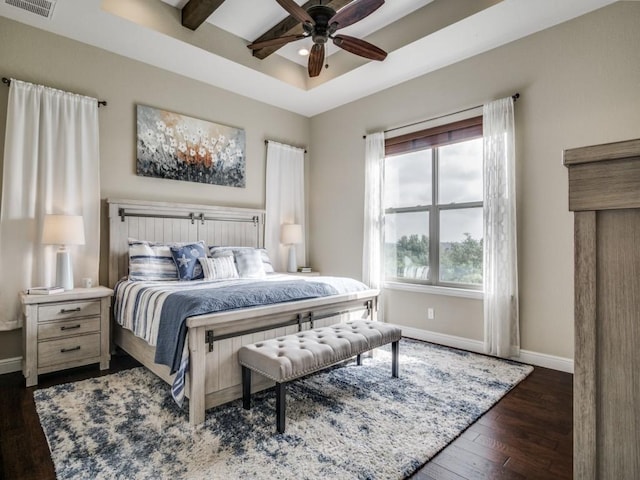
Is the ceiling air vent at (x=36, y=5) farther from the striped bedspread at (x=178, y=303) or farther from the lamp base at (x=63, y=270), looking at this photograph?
the striped bedspread at (x=178, y=303)

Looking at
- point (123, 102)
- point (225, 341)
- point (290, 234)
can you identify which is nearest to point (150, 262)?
point (225, 341)

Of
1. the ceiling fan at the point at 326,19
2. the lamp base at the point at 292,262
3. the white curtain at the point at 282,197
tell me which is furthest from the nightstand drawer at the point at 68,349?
the ceiling fan at the point at 326,19

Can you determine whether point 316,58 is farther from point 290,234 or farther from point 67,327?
point 67,327

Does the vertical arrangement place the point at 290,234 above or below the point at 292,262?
above

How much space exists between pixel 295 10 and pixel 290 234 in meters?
2.91

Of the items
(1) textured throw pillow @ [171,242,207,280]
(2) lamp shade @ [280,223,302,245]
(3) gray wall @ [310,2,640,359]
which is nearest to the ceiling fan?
(3) gray wall @ [310,2,640,359]

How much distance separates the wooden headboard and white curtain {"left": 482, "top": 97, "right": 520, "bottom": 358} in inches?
112

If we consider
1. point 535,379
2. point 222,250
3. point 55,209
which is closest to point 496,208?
point 535,379

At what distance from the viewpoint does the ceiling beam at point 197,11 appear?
325 centimetres

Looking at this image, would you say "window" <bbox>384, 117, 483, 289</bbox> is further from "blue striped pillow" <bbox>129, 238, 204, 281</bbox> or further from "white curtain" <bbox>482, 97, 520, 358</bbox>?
"blue striped pillow" <bbox>129, 238, 204, 281</bbox>

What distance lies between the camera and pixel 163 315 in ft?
8.21

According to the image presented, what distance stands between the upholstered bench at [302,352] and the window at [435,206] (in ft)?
4.74

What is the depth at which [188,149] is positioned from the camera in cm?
432

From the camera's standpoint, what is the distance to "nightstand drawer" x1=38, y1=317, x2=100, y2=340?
293 centimetres
